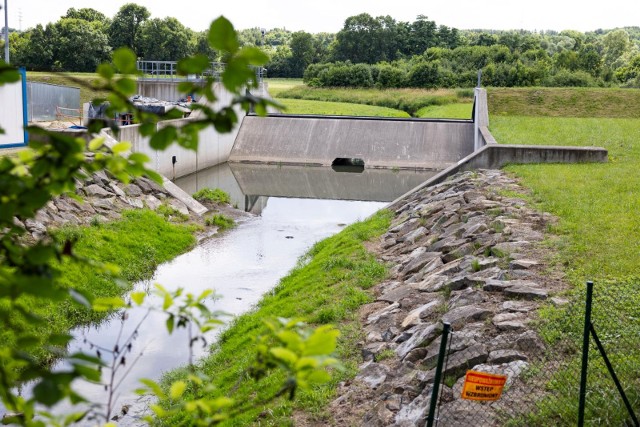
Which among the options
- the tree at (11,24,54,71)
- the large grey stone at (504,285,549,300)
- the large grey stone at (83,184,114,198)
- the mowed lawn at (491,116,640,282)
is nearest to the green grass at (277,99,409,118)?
the tree at (11,24,54,71)

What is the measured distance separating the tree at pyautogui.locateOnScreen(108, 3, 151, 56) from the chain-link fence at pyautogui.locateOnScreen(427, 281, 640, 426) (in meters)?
73.7

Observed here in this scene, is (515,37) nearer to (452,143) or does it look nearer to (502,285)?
(452,143)

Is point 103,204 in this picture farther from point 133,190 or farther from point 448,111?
point 448,111

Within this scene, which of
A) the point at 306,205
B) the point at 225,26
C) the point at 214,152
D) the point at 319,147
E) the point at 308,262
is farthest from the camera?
the point at 319,147

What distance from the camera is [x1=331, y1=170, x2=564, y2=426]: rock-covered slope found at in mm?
8266

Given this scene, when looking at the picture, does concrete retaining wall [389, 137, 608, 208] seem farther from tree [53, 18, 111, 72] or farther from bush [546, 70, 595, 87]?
tree [53, 18, 111, 72]

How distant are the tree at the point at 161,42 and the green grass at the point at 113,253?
5639cm

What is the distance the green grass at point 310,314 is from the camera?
363 inches

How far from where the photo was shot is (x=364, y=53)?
88000 mm

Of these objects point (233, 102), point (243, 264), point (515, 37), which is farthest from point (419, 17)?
point (233, 102)

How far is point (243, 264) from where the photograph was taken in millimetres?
18922

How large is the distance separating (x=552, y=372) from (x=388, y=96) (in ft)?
176

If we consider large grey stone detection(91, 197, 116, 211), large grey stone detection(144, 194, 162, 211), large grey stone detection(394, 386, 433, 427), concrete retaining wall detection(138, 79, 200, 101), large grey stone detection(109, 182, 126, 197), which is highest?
concrete retaining wall detection(138, 79, 200, 101)

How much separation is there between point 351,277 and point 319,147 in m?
24.3
